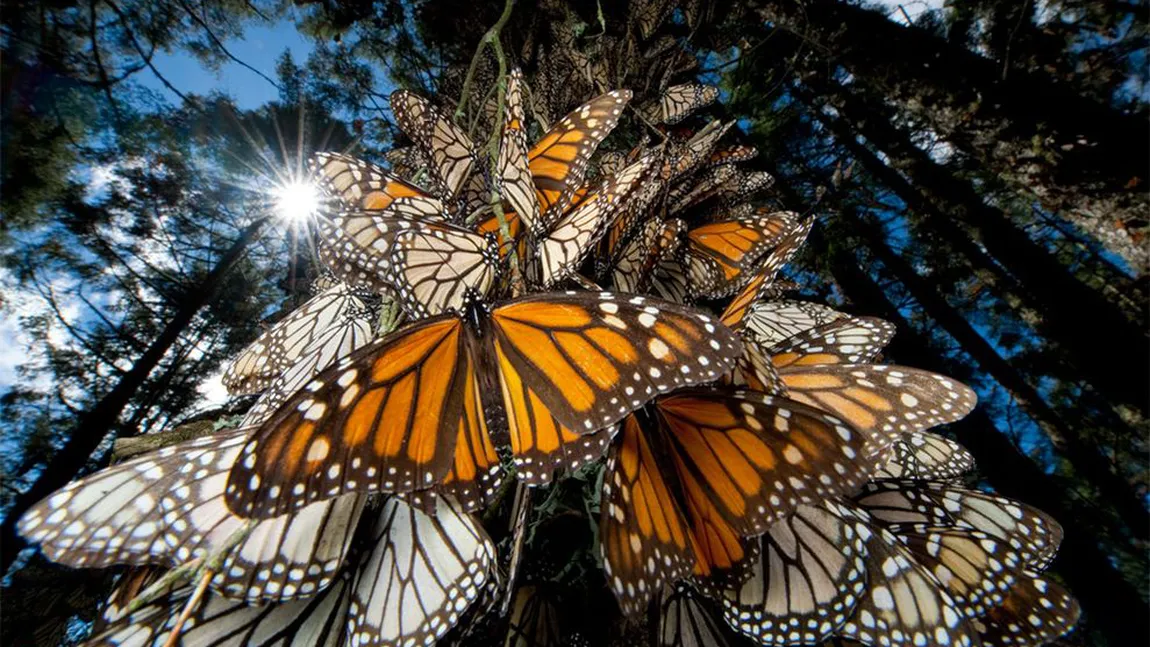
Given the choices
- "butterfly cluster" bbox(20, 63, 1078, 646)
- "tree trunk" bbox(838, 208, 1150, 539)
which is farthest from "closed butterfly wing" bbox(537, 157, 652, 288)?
"tree trunk" bbox(838, 208, 1150, 539)

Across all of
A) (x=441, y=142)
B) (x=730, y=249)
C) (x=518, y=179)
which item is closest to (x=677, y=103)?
(x=730, y=249)

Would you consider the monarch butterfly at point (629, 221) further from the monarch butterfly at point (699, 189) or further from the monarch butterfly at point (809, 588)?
the monarch butterfly at point (809, 588)

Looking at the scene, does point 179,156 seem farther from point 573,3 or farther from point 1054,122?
point 1054,122

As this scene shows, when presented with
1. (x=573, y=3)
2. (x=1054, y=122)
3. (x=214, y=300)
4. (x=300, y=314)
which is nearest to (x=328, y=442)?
(x=300, y=314)

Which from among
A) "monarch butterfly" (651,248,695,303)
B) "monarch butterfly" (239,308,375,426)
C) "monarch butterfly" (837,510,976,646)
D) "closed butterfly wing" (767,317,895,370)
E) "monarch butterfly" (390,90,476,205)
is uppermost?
"monarch butterfly" (390,90,476,205)

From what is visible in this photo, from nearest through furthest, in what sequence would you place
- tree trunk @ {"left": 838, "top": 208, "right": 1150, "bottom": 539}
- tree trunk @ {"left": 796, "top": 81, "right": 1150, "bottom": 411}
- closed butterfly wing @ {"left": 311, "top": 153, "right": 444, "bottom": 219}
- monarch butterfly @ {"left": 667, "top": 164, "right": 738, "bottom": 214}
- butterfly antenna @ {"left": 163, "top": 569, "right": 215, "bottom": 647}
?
butterfly antenna @ {"left": 163, "top": 569, "right": 215, "bottom": 647}, closed butterfly wing @ {"left": 311, "top": 153, "right": 444, "bottom": 219}, monarch butterfly @ {"left": 667, "top": 164, "right": 738, "bottom": 214}, tree trunk @ {"left": 796, "top": 81, "right": 1150, "bottom": 411}, tree trunk @ {"left": 838, "top": 208, "right": 1150, "bottom": 539}

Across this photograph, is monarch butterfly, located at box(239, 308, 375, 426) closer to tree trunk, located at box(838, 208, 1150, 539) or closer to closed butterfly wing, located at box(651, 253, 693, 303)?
closed butterfly wing, located at box(651, 253, 693, 303)

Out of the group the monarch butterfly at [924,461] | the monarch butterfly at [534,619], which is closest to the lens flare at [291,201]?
the monarch butterfly at [534,619]
